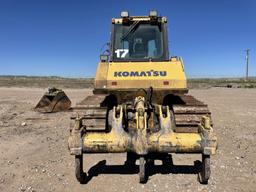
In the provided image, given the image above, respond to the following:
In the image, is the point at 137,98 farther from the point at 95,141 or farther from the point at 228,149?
the point at 228,149

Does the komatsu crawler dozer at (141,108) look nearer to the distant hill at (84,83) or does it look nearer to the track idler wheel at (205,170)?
the track idler wheel at (205,170)

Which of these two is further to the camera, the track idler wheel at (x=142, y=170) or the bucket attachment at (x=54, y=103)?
the bucket attachment at (x=54, y=103)

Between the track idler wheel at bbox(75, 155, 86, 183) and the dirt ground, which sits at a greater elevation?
the track idler wheel at bbox(75, 155, 86, 183)

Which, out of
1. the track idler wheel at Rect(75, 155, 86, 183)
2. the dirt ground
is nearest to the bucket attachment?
the dirt ground

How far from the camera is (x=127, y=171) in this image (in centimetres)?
654

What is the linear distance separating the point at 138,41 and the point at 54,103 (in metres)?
8.93

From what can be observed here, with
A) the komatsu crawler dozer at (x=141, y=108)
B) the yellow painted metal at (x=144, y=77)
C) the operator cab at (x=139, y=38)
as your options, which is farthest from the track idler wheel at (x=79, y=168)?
the operator cab at (x=139, y=38)

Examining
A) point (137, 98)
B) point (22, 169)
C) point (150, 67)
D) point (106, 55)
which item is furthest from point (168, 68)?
point (22, 169)

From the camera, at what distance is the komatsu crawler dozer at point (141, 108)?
5508 mm

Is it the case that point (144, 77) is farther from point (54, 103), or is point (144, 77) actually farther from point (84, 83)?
point (84, 83)

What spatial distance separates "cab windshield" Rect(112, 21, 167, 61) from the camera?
7859mm

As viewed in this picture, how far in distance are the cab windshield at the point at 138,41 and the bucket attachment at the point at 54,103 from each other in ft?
28.2

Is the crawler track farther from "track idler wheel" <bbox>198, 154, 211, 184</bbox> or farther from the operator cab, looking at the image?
the operator cab

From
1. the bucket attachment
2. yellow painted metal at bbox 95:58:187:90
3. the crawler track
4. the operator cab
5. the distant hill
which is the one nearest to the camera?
the crawler track
